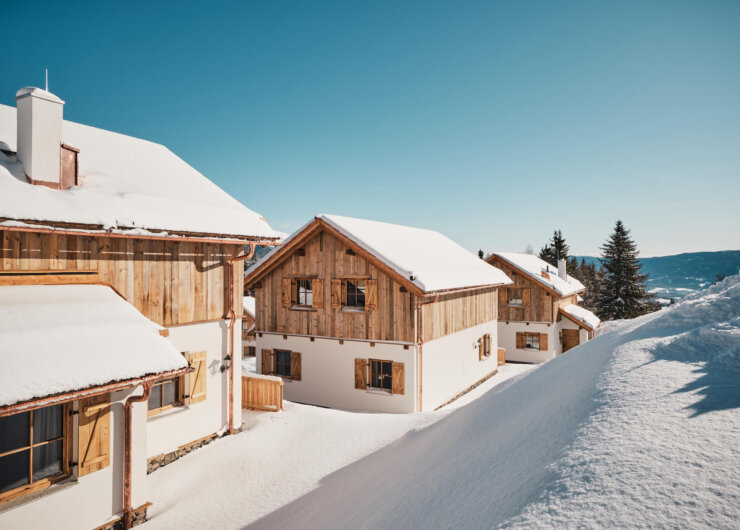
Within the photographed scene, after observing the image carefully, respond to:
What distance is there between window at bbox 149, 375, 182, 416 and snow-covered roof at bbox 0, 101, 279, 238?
3735mm

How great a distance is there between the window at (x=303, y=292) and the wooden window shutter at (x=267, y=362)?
2649 millimetres

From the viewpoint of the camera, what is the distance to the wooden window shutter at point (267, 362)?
17734mm

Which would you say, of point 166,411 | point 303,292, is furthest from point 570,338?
point 166,411

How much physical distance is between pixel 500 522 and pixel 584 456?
3.32ft

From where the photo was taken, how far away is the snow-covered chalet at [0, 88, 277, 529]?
20.3 ft

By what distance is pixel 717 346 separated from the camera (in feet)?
16.2

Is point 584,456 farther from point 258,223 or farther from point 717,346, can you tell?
point 258,223

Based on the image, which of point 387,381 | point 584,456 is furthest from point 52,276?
point 387,381

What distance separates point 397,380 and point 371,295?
3.34 meters

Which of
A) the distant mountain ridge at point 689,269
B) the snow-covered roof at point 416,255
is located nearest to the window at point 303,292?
the snow-covered roof at point 416,255

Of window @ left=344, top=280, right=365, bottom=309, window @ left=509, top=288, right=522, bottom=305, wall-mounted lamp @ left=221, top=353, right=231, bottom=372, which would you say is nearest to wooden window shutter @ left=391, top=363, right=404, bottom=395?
window @ left=344, top=280, right=365, bottom=309

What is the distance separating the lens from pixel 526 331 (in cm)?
2822

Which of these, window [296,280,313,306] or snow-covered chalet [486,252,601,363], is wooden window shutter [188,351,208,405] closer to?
window [296,280,313,306]

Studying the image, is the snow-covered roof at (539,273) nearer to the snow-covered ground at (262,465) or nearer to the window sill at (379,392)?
the window sill at (379,392)
